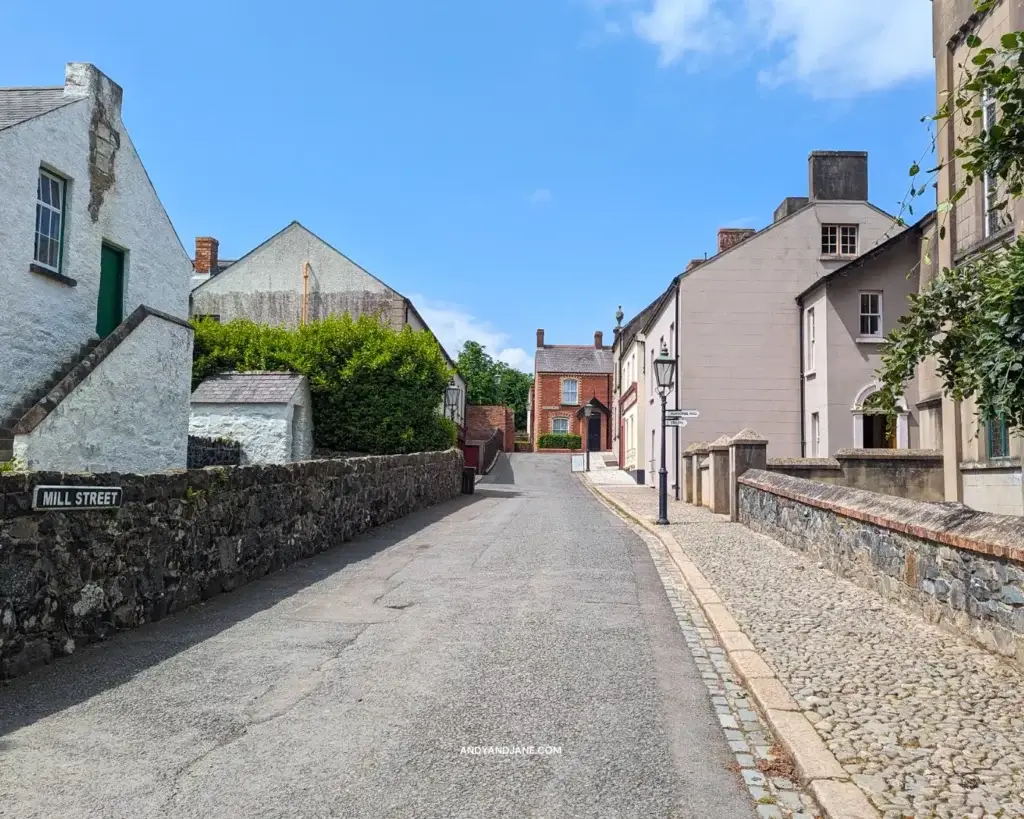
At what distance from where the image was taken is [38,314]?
1384 centimetres

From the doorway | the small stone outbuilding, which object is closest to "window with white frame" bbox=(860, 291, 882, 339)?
the doorway

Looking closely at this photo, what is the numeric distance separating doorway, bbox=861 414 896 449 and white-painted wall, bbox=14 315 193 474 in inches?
722

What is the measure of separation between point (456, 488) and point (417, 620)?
1882 cm

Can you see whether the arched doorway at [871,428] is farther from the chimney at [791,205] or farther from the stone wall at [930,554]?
the stone wall at [930,554]

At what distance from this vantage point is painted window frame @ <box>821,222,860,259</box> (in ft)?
89.8

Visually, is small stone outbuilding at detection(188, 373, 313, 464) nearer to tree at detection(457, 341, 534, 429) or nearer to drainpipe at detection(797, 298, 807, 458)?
drainpipe at detection(797, 298, 807, 458)

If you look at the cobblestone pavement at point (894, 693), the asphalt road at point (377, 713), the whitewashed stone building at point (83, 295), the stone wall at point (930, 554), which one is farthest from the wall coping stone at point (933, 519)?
the whitewashed stone building at point (83, 295)

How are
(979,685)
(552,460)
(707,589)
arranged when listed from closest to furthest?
(979,685) < (707,589) < (552,460)

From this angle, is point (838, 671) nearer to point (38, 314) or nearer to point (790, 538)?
point (790, 538)

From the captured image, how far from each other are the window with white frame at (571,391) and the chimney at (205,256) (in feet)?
107

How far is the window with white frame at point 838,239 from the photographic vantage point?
27.4 metres

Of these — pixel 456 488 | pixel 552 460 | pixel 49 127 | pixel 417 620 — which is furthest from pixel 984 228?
pixel 552 460

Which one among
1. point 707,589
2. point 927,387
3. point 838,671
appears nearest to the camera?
point 838,671

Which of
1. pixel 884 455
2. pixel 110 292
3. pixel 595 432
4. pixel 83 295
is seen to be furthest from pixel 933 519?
pixel 595 432
